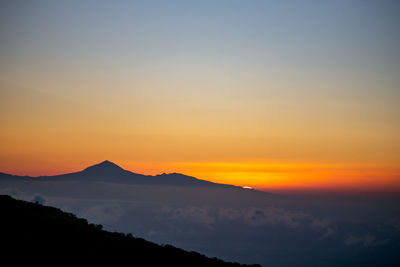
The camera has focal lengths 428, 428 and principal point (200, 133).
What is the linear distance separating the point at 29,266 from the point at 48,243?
11.0 feet

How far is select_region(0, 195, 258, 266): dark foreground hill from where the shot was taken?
897 inches

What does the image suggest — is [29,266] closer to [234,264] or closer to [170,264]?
[170,264]

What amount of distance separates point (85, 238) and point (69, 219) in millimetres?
5323

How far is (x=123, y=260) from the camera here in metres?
24.4

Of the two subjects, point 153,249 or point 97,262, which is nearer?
point 97,262

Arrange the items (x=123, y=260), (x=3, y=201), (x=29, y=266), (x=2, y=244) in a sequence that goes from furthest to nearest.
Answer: (x=3, y=201) < (x=123, y=260) < (x=2, y=244) < (x=29, y=266)

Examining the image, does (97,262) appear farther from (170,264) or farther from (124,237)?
(124,237)

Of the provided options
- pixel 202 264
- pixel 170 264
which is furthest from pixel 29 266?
pixel 202 264

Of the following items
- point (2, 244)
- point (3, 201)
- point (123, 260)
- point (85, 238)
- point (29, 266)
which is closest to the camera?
point (29, 266)

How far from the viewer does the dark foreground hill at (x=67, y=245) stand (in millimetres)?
22781

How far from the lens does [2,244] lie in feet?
75.2

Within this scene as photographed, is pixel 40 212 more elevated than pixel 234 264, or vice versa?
pixel 40 212

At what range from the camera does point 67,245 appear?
977 inches

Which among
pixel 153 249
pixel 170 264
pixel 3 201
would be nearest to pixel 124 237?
pixel 153 249
